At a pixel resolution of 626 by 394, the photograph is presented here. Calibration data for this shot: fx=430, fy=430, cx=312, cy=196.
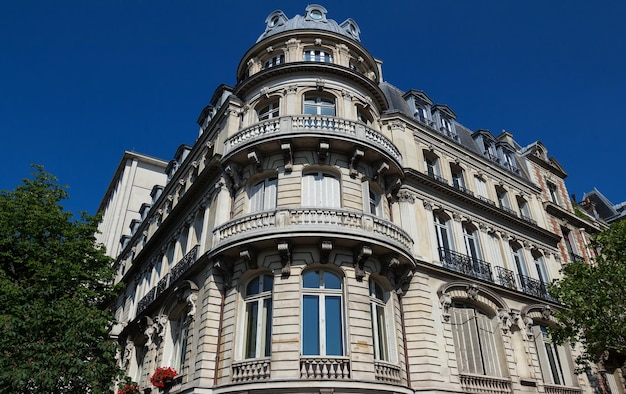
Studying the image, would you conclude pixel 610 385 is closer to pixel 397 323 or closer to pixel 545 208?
pixel 545 208

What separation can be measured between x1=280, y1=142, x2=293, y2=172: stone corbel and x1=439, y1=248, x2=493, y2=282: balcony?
777cm

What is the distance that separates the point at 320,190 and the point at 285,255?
10.8 ft

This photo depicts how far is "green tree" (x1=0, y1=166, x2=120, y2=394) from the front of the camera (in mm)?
14766

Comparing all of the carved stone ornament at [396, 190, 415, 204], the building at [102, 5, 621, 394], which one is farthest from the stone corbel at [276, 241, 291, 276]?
the carved stone ornament at [396, 190, 415, 204]

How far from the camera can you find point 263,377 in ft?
40.7

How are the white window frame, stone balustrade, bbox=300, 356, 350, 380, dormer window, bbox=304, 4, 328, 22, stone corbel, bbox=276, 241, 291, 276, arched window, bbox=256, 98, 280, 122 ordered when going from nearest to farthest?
stone balustrade, bbox=300, 356, 350, 380 → the white window frame → stone corbel, bbox=276, 241, 291, 276 → arched window, bbox=256, 98, 280, 122 → dormer window, bbox=304, 4, 328, 22

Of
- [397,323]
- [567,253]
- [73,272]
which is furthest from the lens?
[567,253]

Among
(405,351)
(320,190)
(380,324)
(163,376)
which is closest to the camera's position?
(380,324)

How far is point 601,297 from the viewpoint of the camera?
16.5 m

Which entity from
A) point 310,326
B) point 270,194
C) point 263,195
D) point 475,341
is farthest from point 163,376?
point 475,341

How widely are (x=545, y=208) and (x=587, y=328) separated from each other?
455 inches

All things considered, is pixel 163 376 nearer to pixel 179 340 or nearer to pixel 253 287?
pixel 179 340

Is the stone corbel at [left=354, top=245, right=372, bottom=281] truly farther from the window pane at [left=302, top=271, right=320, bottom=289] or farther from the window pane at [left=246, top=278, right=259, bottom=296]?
the window pane at [left=246, top=278, right=259, bottom=296]

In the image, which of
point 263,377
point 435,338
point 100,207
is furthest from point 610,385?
point 100,207
